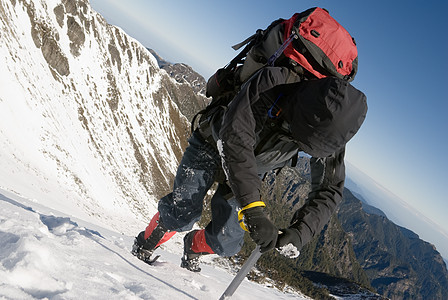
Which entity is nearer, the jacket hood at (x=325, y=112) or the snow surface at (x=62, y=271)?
the snow surface at (x=62, y=271)

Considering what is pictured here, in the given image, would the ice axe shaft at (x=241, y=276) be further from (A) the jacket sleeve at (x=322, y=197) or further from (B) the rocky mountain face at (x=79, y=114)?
(B) the rocky mountain face at (x=79, y=114)

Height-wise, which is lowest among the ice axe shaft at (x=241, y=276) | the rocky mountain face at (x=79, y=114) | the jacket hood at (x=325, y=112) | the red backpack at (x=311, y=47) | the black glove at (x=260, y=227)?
the rocky mountain face at (x=79, y=114)

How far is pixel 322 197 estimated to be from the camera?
14.6 feet

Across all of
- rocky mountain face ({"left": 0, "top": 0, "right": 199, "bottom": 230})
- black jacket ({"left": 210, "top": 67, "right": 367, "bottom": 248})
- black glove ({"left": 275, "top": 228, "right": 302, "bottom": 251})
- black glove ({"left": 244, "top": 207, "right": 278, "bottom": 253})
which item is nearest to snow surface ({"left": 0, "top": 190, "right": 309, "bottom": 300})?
black glove ({"left": 244, "top": 207, "right": 278, "bottom": 253})

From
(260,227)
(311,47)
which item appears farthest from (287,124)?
(260,227)

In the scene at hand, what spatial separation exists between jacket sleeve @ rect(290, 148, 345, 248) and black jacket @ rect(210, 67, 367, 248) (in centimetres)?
2

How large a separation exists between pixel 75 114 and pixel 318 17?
65019 mm

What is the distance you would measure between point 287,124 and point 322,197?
59.1 inches

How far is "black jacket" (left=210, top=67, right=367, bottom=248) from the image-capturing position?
3.21 metres

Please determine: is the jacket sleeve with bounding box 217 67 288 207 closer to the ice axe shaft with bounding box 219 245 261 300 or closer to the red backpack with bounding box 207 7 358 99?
the red backpack with bounding box 207 7 358 99

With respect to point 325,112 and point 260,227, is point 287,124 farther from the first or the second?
point 260,227

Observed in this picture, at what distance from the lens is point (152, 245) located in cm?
578

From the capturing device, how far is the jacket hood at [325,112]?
3.15m

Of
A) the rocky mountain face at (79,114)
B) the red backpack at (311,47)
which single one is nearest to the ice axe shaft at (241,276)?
the red backpack at (311,47)
